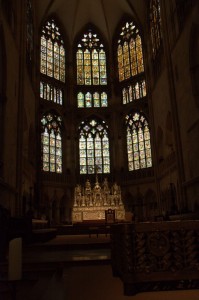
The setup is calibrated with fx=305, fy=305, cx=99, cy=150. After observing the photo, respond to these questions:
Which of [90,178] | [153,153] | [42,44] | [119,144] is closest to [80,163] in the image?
[90,178]

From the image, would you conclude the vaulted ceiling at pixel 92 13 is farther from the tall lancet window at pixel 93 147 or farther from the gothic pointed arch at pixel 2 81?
the gothic pointed arch at pixel 2 81

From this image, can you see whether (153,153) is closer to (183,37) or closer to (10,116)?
(183,37)

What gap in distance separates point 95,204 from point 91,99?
12827 mm

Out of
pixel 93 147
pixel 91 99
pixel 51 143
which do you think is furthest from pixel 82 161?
pixel 91 99

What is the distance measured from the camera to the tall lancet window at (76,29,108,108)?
32781 mm

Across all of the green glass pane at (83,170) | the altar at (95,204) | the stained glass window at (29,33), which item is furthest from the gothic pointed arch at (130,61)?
the altar at (95,204)

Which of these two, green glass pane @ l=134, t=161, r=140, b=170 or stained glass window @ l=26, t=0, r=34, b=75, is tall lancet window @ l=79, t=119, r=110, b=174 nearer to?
green glass pane @ l=134, t=161, r=140, b=170

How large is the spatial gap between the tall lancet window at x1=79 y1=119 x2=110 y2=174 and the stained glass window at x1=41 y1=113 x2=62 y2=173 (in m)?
2.29

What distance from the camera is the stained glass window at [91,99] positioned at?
107 ft

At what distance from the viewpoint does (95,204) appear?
2455 cm

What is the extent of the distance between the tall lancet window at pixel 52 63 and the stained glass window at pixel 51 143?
216 cm

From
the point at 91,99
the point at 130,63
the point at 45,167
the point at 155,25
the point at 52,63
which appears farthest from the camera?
the point at 91,99

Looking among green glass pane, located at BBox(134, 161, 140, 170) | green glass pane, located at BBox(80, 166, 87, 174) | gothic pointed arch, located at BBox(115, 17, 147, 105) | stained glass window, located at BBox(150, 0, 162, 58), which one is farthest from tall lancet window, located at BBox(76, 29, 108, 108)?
stained glass window, located at BBox(150, 0, 162, 58)

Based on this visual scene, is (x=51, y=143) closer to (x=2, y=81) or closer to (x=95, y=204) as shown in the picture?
(x=95, y=204)
